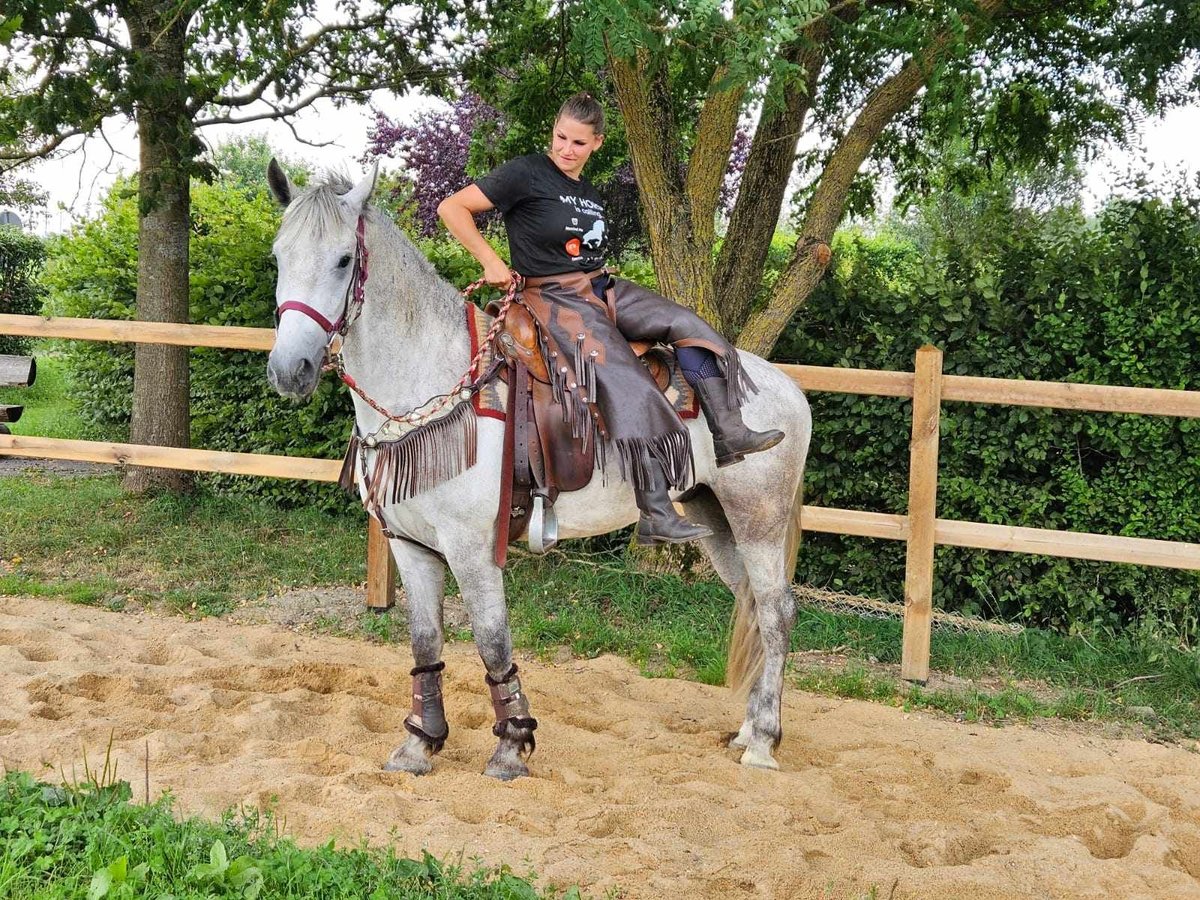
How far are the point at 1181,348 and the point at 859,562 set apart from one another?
2116 mm

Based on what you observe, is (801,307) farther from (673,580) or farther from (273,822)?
(273,822)

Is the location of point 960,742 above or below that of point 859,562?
below

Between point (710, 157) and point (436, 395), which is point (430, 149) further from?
point (436, 395)

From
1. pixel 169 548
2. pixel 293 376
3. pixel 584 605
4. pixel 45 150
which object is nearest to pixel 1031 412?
pixel 584 605

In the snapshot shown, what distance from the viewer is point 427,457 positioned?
3434mm

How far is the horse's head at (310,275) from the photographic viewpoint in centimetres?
300

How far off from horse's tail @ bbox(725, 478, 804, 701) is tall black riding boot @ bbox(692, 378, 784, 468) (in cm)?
55

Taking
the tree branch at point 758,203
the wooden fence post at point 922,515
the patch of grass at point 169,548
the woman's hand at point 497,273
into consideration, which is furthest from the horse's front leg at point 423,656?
the tree branch at point 758,203

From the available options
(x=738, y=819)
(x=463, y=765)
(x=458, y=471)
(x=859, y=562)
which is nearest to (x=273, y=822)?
(x=463, y=765)

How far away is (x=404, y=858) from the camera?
279 centimetres

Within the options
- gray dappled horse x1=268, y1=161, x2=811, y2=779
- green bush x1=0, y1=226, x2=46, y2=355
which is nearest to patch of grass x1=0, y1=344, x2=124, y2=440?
green bush x1=0, y1=226, x2=46, y2=355

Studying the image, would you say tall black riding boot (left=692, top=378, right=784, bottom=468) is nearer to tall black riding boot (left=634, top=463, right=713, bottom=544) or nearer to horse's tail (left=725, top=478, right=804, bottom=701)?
tall black riding boot (left=634, top=463, right=713, bottom=544)

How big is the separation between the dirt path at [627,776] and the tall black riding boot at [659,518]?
93cm

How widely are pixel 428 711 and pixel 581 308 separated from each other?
1.68m
